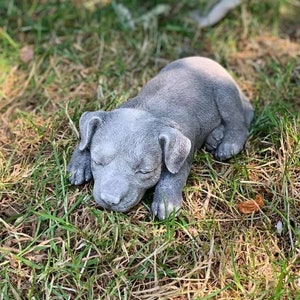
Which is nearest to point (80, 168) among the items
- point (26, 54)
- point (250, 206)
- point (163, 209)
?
point (163, 209)

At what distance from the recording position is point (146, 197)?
12.6 feet

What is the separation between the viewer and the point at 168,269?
3.49 meters

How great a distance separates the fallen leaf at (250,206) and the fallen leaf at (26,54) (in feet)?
8.33

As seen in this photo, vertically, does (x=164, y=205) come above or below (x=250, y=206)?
above

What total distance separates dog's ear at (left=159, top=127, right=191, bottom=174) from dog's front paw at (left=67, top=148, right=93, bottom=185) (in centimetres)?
58

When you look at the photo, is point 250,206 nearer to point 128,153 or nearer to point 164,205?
point 164,205

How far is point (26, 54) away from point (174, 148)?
236cm

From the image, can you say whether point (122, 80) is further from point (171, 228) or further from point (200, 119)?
point (171, 228)

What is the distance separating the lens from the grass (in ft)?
11.3

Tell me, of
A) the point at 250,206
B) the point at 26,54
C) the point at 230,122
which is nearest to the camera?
the point at 250,206

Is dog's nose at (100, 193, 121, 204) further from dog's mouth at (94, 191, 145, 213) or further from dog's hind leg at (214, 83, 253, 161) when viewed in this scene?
dog's hind leg at (214, 83, 253, 161)

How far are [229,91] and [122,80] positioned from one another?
1.15 metres

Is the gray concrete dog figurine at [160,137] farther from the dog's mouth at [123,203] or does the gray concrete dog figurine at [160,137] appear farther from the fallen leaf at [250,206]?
the fallen leaf at [250,206]

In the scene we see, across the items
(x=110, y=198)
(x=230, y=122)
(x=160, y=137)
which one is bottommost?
(x=230, y=122)
